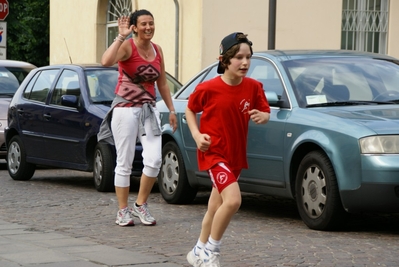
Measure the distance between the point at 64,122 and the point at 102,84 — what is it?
26.4 inches

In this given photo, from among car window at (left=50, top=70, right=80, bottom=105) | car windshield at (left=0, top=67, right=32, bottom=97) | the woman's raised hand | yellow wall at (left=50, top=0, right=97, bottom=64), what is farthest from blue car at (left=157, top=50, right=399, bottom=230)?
yellow wall at (left=50, top=0, right=97, bottom=64)

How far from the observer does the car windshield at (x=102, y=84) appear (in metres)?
12.2

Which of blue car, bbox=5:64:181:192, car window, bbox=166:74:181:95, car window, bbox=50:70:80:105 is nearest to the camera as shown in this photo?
blue car, bbox=5:64:181:192

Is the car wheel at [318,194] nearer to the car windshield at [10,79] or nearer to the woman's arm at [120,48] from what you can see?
the woman's arm at [120,48]

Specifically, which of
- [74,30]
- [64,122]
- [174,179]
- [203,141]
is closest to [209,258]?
[203,141]

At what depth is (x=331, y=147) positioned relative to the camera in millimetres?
8156

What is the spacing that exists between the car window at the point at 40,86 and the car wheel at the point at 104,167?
5.60 feet

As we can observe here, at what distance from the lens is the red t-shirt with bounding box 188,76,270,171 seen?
6359 mm

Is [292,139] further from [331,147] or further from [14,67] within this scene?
[14,67]

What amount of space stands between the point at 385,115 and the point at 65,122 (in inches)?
205

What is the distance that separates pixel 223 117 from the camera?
6.35 m

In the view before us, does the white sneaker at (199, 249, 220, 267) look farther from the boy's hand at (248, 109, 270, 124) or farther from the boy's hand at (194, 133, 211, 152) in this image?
the boy's hand at (248, 109, 270, 124)

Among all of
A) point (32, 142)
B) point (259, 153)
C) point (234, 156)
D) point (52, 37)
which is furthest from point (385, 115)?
point (52, 37)

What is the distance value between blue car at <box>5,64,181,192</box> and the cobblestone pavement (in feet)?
1.45
